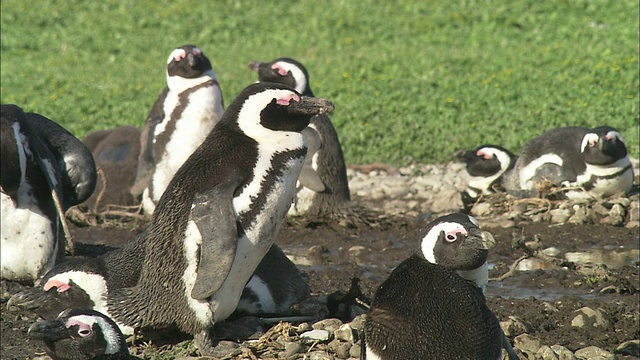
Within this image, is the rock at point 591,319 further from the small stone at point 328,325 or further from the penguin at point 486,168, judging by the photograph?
the penguin at point 486,168

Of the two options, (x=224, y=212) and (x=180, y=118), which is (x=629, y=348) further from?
(x=180, y=118)

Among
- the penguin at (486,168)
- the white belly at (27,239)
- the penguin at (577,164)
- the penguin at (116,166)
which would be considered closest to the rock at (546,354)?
the white belly at (27,239)

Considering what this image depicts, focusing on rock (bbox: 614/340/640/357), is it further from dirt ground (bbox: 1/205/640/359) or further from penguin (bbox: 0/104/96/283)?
penguin (bbox: 0/104/96/283)

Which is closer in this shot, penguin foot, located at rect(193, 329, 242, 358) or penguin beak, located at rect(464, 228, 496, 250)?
penguin beak, located at rect(464, 228, 496, 250)

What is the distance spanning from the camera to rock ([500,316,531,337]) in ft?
16.5

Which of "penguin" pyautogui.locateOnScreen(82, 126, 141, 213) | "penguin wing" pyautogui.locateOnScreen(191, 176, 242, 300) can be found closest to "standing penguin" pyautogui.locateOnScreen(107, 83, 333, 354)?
"penguin wing" pyautogui.locateOnScreen(191, 176, 242, 300)

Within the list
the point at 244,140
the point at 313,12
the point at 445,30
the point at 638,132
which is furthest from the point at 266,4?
the point at 244,140

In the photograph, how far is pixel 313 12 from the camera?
16.4 meters

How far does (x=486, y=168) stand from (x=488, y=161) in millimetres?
65

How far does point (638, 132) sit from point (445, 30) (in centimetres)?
568

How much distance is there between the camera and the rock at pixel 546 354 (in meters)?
4.66

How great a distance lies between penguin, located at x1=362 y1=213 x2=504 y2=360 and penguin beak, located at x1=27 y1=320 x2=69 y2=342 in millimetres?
1246

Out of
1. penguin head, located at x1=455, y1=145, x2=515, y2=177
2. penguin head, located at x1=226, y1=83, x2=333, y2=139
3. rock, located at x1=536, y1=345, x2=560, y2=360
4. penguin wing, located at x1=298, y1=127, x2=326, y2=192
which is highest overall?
penguin head, located at x1=226, y1=83, x2=333, y2=139

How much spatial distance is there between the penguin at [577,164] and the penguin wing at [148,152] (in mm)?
2955
